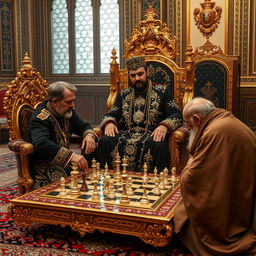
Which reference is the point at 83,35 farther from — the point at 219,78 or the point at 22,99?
the point at 22,99

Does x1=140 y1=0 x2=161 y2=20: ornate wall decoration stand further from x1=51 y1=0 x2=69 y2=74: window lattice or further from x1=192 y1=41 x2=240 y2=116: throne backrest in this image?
x1=51 y1=0 x2=69 y2=74: window lattice

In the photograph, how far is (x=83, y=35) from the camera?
9531mm

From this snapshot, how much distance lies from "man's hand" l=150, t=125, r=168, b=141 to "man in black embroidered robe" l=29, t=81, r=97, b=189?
→ 0.73 meters

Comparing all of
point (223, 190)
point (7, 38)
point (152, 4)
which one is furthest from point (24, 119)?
point (7, 38)

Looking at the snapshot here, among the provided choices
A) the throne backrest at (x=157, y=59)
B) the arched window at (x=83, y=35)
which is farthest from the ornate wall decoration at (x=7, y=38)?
the throne backrest at (x=157, y=59)

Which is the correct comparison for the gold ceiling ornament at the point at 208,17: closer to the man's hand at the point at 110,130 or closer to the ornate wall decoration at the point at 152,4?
the ornate wall decoration at the point at 152,4

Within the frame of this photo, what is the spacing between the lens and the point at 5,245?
2.90m

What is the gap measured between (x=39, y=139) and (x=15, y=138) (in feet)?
1.26

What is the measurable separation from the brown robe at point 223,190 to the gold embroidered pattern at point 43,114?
5.15 ft

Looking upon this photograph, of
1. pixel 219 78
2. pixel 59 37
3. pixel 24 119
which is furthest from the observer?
pixel 59 37

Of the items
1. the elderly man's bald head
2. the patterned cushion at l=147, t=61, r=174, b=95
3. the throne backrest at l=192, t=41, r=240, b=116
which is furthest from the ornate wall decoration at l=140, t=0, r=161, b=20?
the elderly man's bald head

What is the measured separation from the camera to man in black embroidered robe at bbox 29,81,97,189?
350 cm

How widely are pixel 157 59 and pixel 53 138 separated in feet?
6.35

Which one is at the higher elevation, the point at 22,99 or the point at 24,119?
the point at 22,99
